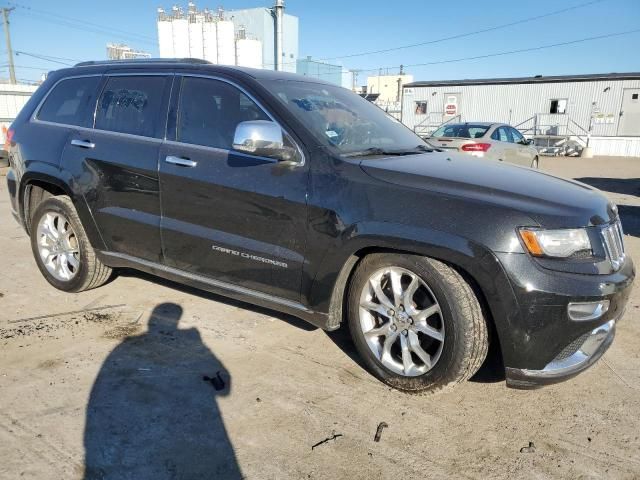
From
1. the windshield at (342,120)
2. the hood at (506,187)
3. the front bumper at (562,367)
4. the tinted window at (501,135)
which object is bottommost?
the front bumper at (562,367)

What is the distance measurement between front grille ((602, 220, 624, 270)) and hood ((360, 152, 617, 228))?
0.06m

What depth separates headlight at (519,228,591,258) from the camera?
2.51 m

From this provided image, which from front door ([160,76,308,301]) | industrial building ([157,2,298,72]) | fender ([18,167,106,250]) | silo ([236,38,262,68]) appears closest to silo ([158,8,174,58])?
industrial building ([157,2,298,72])

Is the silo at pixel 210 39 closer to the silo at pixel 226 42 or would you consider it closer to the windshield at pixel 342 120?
the silo at pixel 226 42

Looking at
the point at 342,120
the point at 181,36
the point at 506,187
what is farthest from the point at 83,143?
the point at 181,36

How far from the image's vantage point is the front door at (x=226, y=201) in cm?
311

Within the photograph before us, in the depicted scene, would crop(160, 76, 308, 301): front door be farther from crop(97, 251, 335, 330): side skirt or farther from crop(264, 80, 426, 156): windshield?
crop(264, 80, 426, 156): windshield

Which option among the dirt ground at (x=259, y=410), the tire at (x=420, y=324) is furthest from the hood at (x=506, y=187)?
the dirt ground at (x=259, y=410)

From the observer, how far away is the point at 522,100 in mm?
31844

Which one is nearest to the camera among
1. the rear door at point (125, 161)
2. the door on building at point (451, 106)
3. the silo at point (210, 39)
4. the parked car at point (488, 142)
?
the rear door at point (125, 161)

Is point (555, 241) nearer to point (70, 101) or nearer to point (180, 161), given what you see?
point (180, 161)

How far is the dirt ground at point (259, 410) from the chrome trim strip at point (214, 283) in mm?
391

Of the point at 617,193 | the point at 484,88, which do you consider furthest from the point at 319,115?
the point at 484,88

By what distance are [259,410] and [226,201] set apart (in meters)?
1.32
